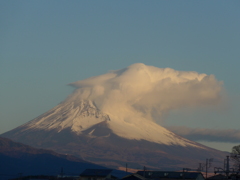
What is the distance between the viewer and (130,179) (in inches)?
4028

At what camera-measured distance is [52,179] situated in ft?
378

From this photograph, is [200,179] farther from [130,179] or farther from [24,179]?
[24,179]

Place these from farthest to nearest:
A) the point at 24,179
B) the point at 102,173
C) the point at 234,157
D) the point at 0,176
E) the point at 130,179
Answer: the point at 0,176 < the point at 24,179 < the point at 102,173 < the point at 130,179 < the point at 234,157

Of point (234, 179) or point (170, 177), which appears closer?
point (234, 179)

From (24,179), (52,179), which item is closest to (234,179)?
(52,179)

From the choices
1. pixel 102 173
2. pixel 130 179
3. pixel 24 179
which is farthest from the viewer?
pixel 24 179

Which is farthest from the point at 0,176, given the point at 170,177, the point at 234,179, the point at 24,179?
the point at 234,179

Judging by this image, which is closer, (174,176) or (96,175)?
(96,175)

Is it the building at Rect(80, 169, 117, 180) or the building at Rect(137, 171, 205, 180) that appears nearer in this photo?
the building at Rect(137, 171, 205, 180)

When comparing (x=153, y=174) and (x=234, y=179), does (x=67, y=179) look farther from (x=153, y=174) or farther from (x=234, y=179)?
(x=234, y=179)

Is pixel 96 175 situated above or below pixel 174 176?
below

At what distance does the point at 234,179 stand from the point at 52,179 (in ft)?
138

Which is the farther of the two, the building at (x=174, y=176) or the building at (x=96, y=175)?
the building at (x=96, y=175)

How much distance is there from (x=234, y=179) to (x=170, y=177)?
2247 cm
